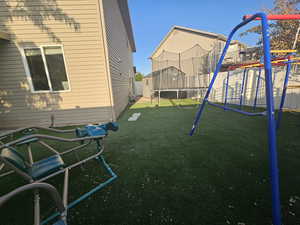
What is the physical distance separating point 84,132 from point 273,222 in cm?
263

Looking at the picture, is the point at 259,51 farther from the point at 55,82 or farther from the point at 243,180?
the point at 55,82

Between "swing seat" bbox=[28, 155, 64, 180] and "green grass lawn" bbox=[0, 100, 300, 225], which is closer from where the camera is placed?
"green grass lawn" bbox=[0, 100, 300, 225]

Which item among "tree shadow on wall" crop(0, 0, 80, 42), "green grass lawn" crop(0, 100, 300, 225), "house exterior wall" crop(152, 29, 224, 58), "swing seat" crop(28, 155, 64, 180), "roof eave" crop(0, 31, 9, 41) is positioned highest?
"house exterior wall" crop(152, 29, 224, 58)

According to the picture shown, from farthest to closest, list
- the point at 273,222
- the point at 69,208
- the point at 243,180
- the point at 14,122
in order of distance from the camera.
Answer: the point at 14,122, the point at 243,180, the point at 69,208, the point at 273,222

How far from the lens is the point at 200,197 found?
1563 mm

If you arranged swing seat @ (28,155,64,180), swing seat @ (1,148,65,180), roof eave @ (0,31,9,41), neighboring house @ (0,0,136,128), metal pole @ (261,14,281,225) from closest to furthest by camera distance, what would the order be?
metal pole @ (261,14,281,225), swing seat @ (1,148,65,180), swing seat @ (28,155,64,180), roof eave @ (0,31,9,41), neighboring house @ (0,0,136,128)

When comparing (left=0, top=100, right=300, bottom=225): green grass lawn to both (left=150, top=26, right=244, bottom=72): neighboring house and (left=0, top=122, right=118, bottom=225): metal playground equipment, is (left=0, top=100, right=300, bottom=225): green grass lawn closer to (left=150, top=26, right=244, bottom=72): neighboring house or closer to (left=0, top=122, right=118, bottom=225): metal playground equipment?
(left=0, top=122, right=118, bottom=225): metal playground equipment

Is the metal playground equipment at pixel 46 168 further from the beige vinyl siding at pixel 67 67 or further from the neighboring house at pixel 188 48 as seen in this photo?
the neighboring house at pixel 188 48

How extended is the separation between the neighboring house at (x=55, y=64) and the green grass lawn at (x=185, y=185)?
8.71ft

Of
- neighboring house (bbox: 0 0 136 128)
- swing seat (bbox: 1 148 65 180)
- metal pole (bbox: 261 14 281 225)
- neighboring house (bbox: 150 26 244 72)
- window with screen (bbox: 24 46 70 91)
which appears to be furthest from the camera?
neighboring house (bbox: 150 26 244 72)

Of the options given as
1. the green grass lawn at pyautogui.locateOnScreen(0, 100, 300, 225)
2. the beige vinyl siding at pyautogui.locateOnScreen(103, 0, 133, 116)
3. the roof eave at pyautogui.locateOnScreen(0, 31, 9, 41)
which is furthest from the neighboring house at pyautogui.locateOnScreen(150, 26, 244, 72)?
the roof eave at pyautogui.locateOnScreen(0, 31, 9, 41)

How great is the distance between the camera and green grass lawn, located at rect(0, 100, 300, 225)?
1.37 metres

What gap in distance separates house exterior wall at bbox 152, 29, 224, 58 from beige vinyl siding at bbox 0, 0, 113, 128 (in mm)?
13083

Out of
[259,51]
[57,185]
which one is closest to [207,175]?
[57,185]
